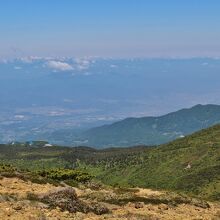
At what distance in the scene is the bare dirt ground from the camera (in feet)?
130

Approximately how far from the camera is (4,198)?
4453 cm

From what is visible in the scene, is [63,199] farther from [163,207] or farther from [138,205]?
[163,207]

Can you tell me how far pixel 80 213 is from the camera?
4181 centimetres

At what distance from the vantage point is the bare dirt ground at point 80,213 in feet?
130

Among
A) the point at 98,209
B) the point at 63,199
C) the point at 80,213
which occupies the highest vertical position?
the point at 63,199

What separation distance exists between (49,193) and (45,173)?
3893 centimetres

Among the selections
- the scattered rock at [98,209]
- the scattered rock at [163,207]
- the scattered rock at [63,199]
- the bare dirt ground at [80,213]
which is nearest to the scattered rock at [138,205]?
the bare dirt ground at [80,213]

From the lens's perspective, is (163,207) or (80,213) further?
(163,207)

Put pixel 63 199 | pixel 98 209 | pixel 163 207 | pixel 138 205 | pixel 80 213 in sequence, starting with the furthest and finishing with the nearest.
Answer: pixel 163 207 → pixel 138 205 → pixel 98 209 → pixel 63 199 → pixel 80 213

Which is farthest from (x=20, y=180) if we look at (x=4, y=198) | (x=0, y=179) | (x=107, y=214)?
(x=107, y=214)

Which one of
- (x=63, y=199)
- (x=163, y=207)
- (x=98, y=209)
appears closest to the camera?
(x=63, y=199)

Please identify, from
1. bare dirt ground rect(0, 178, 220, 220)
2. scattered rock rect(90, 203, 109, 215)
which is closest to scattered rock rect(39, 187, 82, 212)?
bare dirt ground rect(0, 178, 220, 220)

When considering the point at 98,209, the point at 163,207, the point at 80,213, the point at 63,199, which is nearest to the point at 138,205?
the point at 163,207

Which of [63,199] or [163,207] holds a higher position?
[63,199]
